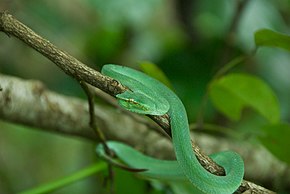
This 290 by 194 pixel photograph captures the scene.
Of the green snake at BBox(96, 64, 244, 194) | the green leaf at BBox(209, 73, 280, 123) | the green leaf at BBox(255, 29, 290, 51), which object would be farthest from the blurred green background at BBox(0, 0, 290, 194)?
the green snake at BBox(96, 64, 244, 194)

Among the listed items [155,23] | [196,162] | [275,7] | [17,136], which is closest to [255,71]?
[275,7]

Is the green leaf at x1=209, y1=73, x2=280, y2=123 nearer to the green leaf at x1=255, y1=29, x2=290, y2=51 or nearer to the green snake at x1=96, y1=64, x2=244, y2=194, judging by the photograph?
the green leaf at x1=255, y1=29, x2=290, y2=51

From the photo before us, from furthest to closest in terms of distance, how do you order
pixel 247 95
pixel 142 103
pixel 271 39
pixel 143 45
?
pixel 143 45
pixel 247 95
pixel 271 39
pixel 142 103

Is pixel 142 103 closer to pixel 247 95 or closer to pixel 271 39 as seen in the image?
pixel 271 39

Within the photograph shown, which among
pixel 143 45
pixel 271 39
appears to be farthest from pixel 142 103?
pixel 143 45

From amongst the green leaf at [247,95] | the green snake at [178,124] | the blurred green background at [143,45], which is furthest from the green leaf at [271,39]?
the blurred green background at [143,45]

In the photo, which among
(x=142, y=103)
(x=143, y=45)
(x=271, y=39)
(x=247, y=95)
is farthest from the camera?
(x=143, y=45)
